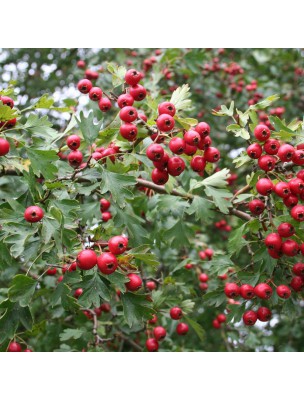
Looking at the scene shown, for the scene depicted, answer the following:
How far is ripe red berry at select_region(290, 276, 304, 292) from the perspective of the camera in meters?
1.88

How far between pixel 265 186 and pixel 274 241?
22cm

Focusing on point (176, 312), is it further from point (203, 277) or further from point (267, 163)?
point (267, 163)

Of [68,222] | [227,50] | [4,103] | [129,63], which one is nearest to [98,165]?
[68,222]

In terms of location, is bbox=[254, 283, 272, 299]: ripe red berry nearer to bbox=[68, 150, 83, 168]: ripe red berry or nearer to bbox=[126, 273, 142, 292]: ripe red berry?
bbox=[126, 273, 142, 292]: ripe red berry

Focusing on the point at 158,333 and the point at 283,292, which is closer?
the point at 283,292

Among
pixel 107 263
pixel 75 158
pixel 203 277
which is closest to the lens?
pixel 107 263

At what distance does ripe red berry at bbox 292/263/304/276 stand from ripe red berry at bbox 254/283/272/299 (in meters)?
0.13

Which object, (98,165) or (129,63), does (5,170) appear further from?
(129,63)

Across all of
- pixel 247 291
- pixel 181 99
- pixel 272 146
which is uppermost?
pixel 181 99

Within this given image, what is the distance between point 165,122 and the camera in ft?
5.53

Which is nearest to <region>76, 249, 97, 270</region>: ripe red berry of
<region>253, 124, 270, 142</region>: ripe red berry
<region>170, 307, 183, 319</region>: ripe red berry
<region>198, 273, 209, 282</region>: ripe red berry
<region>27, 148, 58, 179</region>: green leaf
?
<region>27, 148, 58, 179</region>: green leaf

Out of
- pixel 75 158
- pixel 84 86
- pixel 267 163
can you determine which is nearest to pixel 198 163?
pixel 267 163

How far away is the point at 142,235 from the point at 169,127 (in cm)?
50

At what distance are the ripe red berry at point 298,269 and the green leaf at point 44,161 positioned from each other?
105 cm
